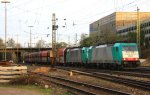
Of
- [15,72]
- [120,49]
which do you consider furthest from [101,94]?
[120,49]

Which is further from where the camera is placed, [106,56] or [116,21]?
[116,21]

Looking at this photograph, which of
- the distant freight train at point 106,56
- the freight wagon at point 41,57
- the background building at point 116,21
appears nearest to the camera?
the distant freight train at point 106,56

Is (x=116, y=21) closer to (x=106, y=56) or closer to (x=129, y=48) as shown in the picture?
(x=106, y=56)

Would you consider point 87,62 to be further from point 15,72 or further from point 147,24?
point 147,24

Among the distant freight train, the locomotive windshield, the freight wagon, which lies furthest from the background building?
→ the locomotive windshield

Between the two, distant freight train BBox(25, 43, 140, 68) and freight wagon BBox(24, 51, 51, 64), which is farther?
freight wagon BBox(24, 51, 51, 64)

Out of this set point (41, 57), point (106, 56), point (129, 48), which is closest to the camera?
point (129, 48)

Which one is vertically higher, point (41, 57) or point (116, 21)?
point (116, 21)

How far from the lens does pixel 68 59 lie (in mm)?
66500

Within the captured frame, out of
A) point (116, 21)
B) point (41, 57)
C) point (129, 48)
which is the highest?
point (116, 21)

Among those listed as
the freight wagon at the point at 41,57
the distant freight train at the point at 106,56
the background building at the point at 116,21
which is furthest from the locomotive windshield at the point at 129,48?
the background building at the point at 116,21

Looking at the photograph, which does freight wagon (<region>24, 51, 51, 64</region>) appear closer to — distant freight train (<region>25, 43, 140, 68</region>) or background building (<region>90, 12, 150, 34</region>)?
distant freight train (<region>25, 43, 140, 68</region>)

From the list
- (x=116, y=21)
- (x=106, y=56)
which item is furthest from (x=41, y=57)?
(x=116, y=21)

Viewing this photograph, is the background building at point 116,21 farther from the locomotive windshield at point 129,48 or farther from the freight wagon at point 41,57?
the locomotive windshield at point 129,48
